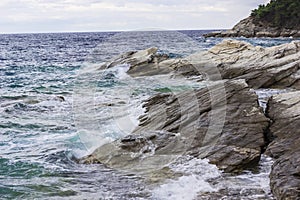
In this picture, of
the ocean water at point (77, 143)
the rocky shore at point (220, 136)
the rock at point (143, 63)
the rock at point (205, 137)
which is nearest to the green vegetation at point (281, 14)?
the rock at point (143, 63)

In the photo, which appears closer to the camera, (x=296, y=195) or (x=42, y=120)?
(x=296, y=195)

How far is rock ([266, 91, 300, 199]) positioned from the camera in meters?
7.53

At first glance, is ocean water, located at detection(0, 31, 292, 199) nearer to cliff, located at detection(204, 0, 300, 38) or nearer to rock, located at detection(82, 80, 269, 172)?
rock, located at detection(82, 80, 269, 172)

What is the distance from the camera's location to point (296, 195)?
23.4 ft

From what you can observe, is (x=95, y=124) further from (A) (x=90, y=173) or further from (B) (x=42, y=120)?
(A) (x=90, y=173)

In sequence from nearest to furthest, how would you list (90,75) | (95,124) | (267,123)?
1. (267,123)
2. (95,124)
3. (90,75)

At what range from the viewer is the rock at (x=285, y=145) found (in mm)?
7531

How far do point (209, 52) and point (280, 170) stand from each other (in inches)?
918

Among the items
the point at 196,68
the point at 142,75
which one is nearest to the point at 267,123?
the point at 196,68

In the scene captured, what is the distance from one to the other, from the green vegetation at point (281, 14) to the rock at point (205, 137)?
78.5m

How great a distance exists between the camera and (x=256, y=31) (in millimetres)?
89438

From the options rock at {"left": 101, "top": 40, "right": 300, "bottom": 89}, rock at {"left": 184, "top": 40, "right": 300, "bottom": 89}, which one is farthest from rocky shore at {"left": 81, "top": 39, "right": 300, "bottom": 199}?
rock at {"left": 101, "top": 40, "right": 300, "bottom": 89}

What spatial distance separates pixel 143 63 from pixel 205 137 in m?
21.9

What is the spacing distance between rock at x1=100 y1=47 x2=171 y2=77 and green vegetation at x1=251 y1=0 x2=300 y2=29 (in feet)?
195
